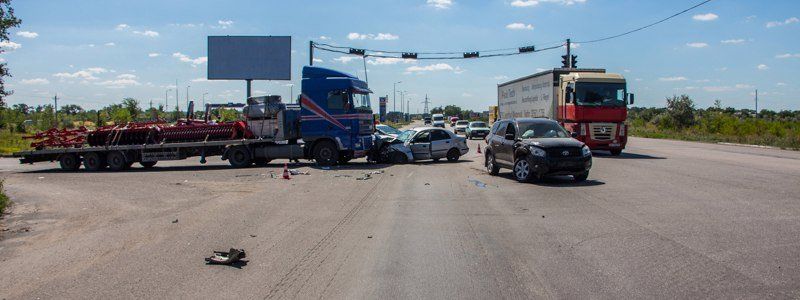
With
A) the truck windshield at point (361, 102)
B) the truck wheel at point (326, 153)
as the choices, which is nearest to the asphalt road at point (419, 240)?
the truck wheel at point (326, 153)

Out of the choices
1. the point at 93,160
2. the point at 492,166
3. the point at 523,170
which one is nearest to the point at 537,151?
the point at 523,170

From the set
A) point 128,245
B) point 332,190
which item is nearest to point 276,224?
point 128,245

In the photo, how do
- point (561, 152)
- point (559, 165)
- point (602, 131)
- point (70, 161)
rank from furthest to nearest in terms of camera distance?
point (602, 131)
point (70, 161)
point (561, 152)
point (559, 165)

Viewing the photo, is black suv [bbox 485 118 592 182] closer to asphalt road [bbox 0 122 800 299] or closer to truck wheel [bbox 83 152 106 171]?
asphalt road [bbox 0 122 800 299]

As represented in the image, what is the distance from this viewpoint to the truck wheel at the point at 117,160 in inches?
955

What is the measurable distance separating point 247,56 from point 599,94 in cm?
2376

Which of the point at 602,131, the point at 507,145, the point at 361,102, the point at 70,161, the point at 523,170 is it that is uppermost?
the point at 361,102

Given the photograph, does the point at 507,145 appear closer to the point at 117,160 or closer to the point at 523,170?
the point at 523,170

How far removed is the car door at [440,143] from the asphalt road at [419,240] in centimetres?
824

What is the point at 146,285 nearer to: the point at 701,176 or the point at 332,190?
the point at 332,190

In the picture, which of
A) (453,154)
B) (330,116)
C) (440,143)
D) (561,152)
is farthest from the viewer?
(453,154)

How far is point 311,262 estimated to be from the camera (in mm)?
7148

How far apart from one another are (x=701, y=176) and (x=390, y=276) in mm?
12579

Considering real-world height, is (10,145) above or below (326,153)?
below
